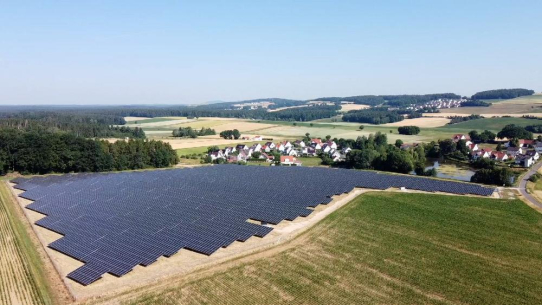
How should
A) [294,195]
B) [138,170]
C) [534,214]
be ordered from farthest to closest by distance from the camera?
[138,170] < [294,195] < [534,214]

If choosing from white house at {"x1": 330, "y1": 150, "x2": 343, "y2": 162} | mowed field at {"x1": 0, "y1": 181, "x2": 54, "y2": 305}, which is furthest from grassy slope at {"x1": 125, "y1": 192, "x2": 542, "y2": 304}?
white house at {"x1": 330, "y1": 150, "x2": 343, "y2": 162}

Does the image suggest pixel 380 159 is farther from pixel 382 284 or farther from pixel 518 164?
pixel 382 284

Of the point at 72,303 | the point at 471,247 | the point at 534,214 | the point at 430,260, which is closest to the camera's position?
the point at 72,303

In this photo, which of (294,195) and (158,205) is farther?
(294,195)

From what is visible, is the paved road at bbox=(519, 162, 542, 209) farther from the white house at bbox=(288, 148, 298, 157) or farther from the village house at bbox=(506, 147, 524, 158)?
the white house at bbox=(288, 148, 298, 157)

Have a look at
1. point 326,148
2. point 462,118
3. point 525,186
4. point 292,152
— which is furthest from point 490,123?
point 525,186

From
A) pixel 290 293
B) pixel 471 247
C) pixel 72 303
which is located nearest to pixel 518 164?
pixel 471 247

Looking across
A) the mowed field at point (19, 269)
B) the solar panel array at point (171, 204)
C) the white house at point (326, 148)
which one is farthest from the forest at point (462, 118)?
the mowed field at point (19, 269)
